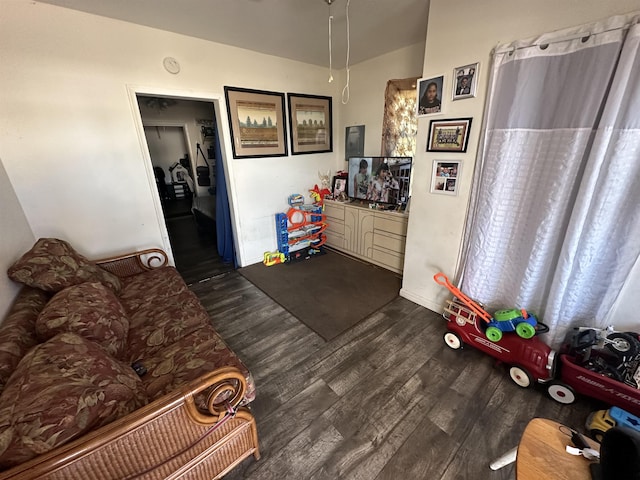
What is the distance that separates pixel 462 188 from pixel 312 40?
2183mm

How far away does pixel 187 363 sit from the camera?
4.50ft

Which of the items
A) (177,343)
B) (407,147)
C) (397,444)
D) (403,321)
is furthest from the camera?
(407,147)

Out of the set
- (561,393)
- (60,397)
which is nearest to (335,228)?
(561,393)

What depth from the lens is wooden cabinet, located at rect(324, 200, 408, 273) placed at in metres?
3.05

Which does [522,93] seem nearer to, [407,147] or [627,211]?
[627,211]

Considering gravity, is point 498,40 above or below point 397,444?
above

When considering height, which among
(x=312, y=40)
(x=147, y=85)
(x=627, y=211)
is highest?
(x=312, y=40)

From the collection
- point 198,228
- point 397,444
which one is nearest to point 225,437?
point 397,444

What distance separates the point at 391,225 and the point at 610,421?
2.16 m

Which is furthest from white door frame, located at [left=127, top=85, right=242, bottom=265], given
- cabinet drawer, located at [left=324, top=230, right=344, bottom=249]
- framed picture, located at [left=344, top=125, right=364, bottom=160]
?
framed picture, located at [left=344, top=125, right=364, bottom=160]

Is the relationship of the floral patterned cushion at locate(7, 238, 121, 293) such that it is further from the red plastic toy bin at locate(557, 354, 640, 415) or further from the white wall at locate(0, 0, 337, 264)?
the red plastic toy bin at locate(557, 354, 640, 415)

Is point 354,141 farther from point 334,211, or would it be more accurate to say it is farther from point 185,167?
point 185,167

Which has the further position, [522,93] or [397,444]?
[522,93]

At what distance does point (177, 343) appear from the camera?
1543 millimetres
